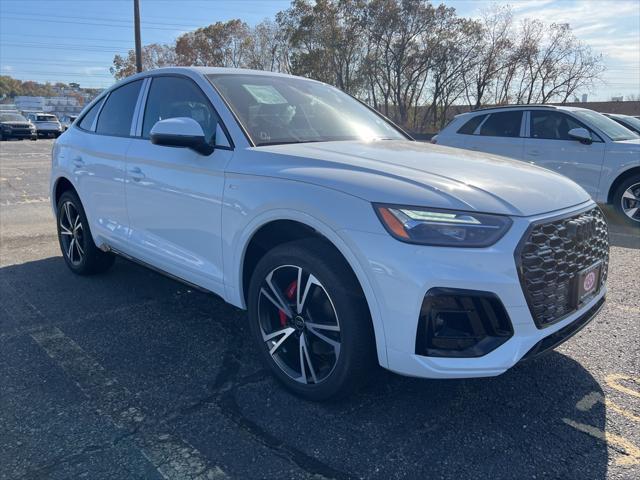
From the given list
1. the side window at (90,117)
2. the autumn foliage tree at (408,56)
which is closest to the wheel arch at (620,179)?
the side window at (90,117)

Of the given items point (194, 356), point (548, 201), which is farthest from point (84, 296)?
point (548, 201)

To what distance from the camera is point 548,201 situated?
2.52 meters

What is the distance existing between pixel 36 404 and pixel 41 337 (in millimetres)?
979

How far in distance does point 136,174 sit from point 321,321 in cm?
197

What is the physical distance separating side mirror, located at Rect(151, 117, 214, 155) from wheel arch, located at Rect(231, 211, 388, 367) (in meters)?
0.63

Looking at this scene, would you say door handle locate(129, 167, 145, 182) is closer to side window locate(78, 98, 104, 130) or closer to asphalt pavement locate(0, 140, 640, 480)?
asphalt pavement locate(0, 140, 640, 480)

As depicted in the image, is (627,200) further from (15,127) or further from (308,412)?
(15,127)

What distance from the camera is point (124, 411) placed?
276cm

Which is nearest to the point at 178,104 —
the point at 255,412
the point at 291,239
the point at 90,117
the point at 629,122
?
the point at 291,239

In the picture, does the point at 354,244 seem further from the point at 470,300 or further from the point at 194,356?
the point at 194,356

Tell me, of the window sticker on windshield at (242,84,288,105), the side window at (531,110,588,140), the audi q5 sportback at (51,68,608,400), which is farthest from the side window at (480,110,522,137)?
the window sticker on windshield at (242,84,288,105)

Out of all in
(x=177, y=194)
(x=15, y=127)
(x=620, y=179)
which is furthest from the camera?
(x=15, y=127)

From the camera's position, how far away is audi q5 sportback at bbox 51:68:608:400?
2275mm

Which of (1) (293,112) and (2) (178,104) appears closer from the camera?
(1) (293,112)
